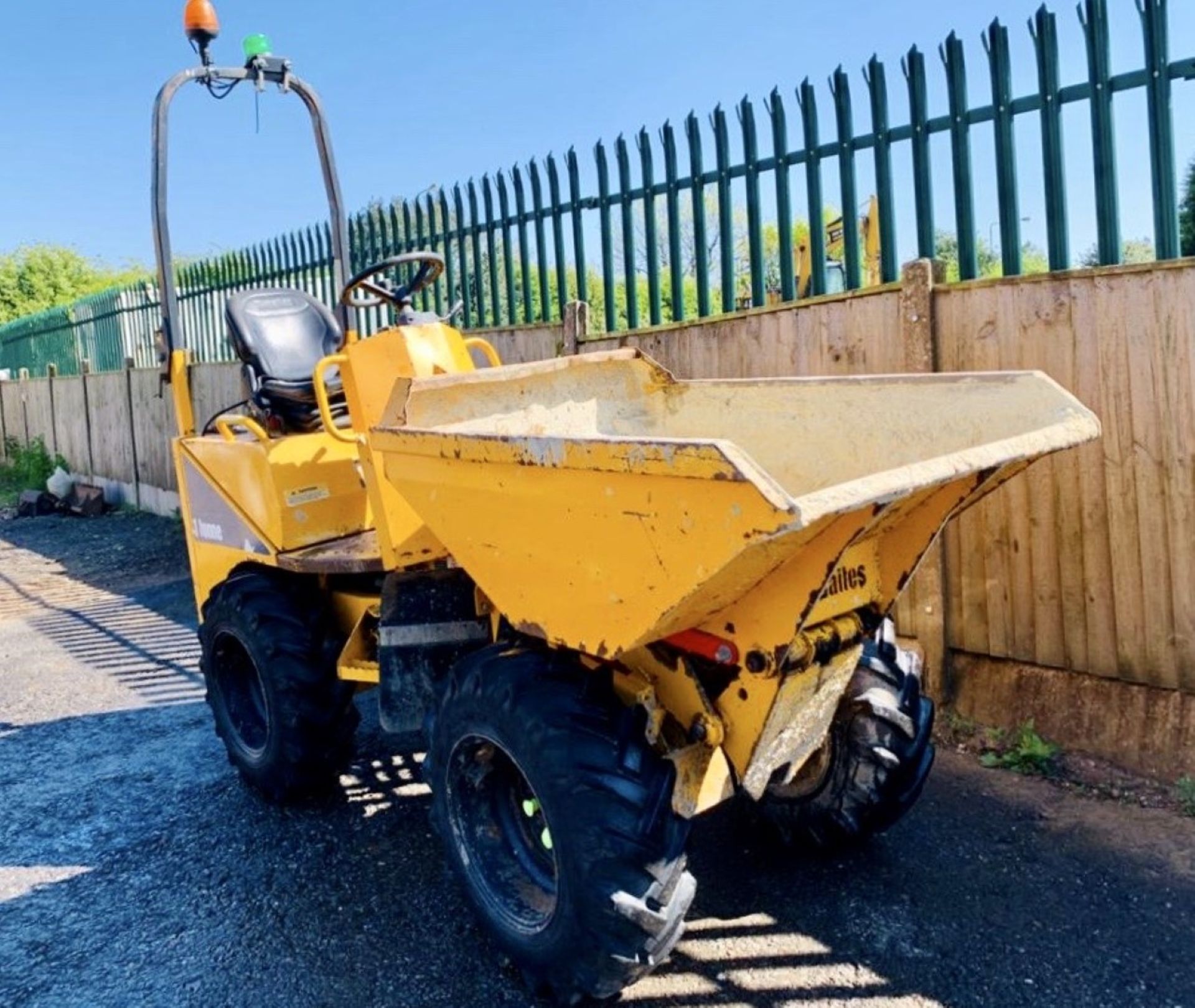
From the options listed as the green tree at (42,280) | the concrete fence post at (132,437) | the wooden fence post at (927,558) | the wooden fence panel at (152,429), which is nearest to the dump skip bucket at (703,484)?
the wooden fence post at (927,558)

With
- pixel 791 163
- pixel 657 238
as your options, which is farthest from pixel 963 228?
pixel 657 238

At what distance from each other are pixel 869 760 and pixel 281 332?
2887mm

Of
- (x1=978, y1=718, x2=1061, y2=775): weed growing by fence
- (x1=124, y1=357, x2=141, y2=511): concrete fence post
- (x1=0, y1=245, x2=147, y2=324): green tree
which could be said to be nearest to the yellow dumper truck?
(x1=978, y1=718, x2=1061, y2=775): weed growing by fence

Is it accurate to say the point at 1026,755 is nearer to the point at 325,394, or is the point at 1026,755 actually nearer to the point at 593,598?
the point at 593,598

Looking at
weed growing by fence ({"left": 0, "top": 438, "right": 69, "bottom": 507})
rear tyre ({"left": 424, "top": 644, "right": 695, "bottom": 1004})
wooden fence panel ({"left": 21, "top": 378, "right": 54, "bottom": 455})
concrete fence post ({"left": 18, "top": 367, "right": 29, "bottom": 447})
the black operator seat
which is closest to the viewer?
rear tyre ({"left": 424, "top": 644, "right": 695, "bottom": 1004})

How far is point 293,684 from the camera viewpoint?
3.72 meters

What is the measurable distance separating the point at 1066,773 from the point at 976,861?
0.78m

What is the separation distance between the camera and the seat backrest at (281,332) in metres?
4.30

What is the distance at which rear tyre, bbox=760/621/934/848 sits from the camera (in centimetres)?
312

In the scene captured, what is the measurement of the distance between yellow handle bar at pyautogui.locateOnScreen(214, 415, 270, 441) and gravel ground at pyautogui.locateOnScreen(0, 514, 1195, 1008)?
1.40 meters

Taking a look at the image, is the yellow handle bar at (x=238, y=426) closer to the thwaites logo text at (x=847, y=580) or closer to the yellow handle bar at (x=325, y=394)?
the yellow handle bar at (x=325, y=394)

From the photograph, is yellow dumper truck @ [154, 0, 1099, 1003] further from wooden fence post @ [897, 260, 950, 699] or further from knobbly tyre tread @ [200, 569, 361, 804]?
wooden fence post @ [897, 260, 950, 699]

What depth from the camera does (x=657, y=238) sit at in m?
5.85

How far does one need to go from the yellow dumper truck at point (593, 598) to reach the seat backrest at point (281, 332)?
172 mm
